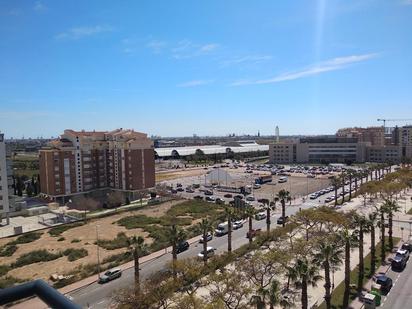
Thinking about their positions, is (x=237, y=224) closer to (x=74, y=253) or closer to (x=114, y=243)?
(x=114, y=243)

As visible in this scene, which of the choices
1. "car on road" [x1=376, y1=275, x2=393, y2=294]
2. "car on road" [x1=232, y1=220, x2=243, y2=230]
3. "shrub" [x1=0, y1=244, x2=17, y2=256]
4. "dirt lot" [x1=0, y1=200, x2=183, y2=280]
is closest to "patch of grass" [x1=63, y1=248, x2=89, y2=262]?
"dirt lot" [x1=0, y1=200, x2=183, y2=280]

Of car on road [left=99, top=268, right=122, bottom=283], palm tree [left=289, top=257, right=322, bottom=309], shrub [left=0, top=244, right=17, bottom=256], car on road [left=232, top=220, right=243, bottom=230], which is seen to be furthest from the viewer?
car on road [left=232, top=220, right=243, bottom=230]

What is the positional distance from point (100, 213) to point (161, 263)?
26469mm

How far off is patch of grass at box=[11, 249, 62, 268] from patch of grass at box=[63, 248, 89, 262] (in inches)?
30.7

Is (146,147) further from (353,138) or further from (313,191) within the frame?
(353,138)

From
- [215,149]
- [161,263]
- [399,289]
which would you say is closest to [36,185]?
[161,263]

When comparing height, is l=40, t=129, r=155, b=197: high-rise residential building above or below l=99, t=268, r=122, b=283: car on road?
above

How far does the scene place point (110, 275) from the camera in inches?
1130

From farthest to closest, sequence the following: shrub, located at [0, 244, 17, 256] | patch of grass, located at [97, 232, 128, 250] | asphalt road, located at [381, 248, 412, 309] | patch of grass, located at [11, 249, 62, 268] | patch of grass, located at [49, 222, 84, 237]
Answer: patch of grass, located at [49, 222, 84, 237]
patch of grass, located at [97, 232, 128, 250]
shrub, located at [0, 244, 17, 256]
patch of grass, located at [11, 249, 62, 268]
asphalt road, located at [381, 248, 412, 309]

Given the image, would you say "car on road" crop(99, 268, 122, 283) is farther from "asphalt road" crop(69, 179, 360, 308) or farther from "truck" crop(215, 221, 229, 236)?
"truck" crop(215, 221, 229, 236)

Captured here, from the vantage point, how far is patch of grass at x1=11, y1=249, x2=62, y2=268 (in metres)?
33.6

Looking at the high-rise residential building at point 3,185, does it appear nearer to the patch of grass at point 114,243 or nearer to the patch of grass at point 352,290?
the patch of grass at point 114,243

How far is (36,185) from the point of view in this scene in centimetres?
7181

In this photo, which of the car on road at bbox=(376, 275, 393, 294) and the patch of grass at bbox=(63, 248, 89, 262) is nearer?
the car on road at bbox=(376, 275, 393, 294)
